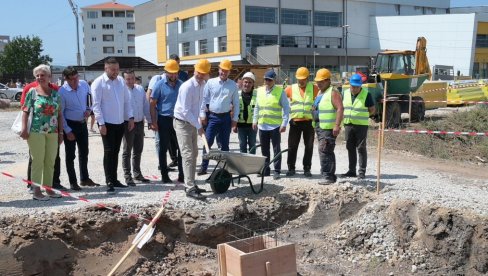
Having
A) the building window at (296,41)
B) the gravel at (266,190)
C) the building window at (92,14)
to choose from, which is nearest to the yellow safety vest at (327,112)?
the gravel at (266,190)

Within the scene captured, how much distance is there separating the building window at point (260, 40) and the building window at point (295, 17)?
248 cm

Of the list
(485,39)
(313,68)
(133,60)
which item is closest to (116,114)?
(133,60)

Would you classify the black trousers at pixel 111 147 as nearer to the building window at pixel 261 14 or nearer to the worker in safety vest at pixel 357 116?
the worker in safety vest at pixel 357 116

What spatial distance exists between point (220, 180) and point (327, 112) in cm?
204

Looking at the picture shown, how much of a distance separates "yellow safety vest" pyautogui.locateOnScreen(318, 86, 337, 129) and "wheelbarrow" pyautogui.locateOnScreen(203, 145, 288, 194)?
137cm

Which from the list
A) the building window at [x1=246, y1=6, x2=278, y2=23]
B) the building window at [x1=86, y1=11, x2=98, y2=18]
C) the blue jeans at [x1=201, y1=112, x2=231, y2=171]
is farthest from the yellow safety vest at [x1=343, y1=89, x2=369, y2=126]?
the building window at [x1=86, y1=11, x2=98, y2=18]

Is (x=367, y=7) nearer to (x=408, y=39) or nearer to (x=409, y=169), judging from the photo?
(x=408, y=39)

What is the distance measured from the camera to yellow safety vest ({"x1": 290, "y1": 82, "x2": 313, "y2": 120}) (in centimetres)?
823

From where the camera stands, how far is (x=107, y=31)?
3691 inches

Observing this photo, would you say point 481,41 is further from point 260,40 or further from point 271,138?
point 271,138

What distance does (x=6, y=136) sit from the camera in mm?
15539

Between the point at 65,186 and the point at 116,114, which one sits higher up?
the point at 116,114

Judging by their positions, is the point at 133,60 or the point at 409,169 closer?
the point at 409,169

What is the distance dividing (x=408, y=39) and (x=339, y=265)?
5397cm
